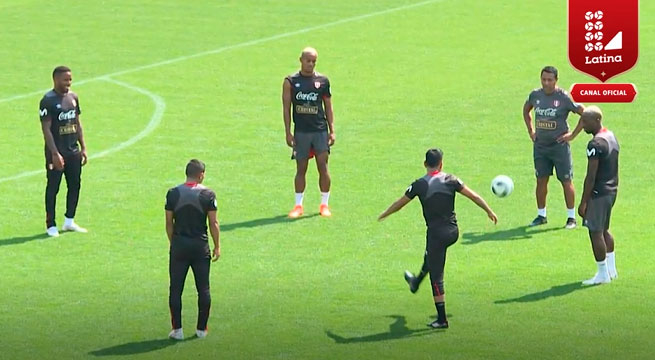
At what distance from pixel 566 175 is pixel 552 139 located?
606 mm

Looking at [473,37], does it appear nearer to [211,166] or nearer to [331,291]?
[211,166]

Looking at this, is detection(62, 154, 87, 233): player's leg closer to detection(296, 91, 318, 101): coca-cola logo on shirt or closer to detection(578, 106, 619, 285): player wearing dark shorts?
detection(296, 91, 318, 101): coca-cola logo on shirt

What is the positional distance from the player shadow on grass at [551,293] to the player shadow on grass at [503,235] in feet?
8.64

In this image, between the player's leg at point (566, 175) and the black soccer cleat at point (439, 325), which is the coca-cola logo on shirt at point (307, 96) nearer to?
the player's leg at point (566, 175)

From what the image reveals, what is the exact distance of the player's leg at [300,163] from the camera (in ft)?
77.1

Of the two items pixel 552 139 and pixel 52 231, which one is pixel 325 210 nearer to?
pixel 552 139

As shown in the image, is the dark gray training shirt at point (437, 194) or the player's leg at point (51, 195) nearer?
the dark gray training shirt at point (437, 194)

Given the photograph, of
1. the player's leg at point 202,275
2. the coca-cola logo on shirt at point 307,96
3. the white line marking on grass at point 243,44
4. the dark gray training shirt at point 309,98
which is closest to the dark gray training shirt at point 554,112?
the dark gray training shirt at point 309,98

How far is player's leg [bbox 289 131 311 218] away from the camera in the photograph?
23500mm

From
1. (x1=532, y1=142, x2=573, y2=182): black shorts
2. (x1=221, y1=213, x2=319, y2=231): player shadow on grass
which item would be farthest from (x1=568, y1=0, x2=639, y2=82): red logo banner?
(x1=221, y1=213, x2=319, y2=231): player shadow on grass

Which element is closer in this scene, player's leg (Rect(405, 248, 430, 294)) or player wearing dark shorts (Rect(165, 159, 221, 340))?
player wearing dark shorts (Rect(165, 159, 221, 340))

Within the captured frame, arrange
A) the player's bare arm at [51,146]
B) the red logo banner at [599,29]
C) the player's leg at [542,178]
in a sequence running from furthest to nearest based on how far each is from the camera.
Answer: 1. the player's leg at [542,178]
2. the red logo banner at [599,29]
3. the player's bare arm at [51,146]

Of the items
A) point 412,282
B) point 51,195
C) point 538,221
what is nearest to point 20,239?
point 51,195

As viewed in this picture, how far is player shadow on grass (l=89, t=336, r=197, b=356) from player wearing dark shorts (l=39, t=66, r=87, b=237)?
5.68m
